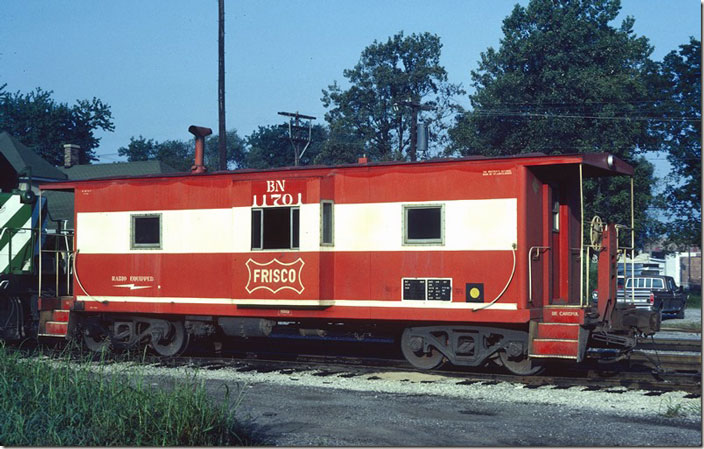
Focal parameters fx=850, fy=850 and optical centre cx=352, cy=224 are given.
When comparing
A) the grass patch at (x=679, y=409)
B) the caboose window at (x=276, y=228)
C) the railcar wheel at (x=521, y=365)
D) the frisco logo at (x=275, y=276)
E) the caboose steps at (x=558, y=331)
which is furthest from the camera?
the caboose window at (x=276, y=228)

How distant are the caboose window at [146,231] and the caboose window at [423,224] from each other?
191 inches

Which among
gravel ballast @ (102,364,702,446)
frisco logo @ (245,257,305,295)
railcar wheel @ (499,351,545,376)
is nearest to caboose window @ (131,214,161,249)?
frisco logo @ (245,257,305,295)

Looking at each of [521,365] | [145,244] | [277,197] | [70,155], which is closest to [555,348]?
[521,365]

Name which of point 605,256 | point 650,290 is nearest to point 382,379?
point 605,256

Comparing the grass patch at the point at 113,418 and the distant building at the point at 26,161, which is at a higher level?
the distant building at the point at 26,161

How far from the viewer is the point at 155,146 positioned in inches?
4574

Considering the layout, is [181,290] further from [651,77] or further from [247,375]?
[651,77]

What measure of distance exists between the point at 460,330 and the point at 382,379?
1.48 metres

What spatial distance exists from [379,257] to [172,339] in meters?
4.64

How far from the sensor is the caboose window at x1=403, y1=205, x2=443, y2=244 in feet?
44.4

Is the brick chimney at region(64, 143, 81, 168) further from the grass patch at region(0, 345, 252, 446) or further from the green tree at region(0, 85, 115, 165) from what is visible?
the grass patch at region(0, 345, 252, 446)

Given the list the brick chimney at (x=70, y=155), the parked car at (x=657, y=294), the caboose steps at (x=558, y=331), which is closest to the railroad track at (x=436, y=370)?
the caboose steps at (x=558, y=331)

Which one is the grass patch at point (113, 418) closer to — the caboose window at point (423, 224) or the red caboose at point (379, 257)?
the red caboose at point (379, 257)

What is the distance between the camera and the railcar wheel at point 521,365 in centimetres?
1336
